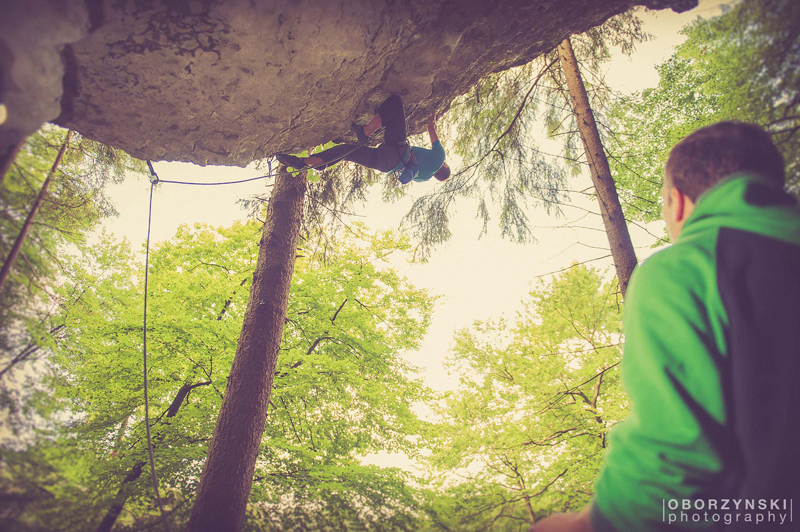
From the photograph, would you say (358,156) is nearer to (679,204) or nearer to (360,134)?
(360,134)

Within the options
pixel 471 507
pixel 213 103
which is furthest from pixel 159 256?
pixel 471 507

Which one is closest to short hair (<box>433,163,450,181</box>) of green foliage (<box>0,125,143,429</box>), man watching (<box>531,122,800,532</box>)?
green foliage (<box>0,125,143,429</box>)

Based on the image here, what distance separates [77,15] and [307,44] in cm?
133

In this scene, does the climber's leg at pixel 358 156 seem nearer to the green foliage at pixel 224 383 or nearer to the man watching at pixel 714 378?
the green foliage at pixel 224 383

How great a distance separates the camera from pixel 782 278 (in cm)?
74

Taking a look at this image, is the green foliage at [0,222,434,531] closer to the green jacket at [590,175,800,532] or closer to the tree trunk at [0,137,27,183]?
the tree trunk at [0,137,27,183]

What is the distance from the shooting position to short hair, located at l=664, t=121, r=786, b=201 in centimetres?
95

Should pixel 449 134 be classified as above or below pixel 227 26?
above

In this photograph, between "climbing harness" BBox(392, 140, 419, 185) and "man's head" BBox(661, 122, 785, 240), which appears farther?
"climbing harness" BBox(392, 140, 419, 185)

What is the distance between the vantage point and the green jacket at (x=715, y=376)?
669 mm

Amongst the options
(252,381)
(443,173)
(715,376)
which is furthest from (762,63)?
(252,381)

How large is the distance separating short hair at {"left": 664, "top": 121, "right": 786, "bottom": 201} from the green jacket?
0.18m

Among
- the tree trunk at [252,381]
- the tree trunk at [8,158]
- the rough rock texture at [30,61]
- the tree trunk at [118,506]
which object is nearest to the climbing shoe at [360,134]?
the tree trunk at [252,381]

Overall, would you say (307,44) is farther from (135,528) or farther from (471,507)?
(471,507)
